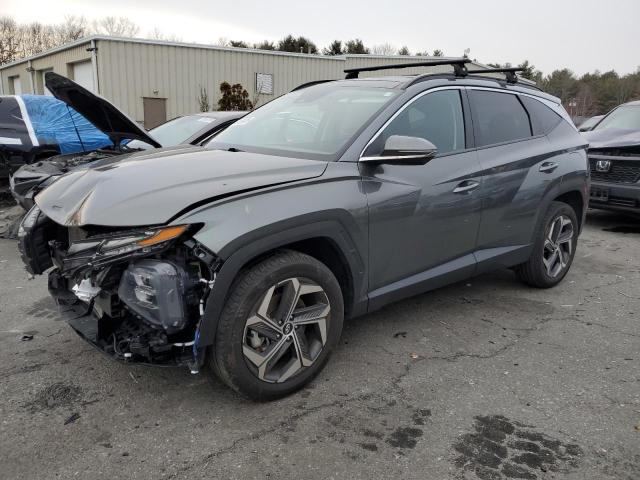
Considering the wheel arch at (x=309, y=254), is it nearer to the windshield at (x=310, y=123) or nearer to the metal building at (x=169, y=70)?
the windshield at (x=310, y=123)

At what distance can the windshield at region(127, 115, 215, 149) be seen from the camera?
6.64 metres

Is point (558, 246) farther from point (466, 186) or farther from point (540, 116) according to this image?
point (466, 186)

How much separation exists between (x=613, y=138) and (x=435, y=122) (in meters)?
5.59

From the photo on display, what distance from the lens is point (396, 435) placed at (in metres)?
2.58

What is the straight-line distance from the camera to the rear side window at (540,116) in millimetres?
4426

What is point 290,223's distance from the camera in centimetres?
266

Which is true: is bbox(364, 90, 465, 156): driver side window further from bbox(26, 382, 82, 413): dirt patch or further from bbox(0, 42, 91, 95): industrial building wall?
bbox(0, 42, 91, 95): industrial building wall

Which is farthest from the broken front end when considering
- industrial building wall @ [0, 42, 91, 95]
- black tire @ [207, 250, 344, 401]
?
industrial building wall @ [0, 42, 91, 95]

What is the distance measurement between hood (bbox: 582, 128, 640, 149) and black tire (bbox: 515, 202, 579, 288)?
3336mm

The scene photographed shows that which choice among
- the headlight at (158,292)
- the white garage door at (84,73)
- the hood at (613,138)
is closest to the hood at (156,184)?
the headlight at (158,292)

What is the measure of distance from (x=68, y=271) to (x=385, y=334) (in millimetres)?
2126

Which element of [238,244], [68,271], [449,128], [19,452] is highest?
[449,128]

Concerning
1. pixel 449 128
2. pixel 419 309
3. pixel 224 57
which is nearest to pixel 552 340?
pixel 419 309

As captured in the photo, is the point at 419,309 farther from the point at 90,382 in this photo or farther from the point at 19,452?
the point at 19,452
